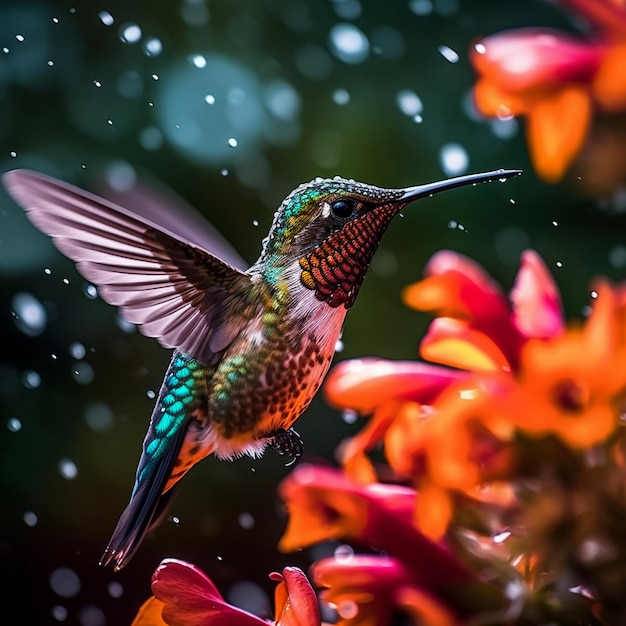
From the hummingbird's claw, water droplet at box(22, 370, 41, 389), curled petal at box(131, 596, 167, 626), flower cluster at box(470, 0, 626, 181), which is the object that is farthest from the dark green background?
flower cluster at box(470, 0, 626, 181)

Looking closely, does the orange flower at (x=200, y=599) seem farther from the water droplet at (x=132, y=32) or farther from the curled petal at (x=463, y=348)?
the water droplet at (x=132, y=32)

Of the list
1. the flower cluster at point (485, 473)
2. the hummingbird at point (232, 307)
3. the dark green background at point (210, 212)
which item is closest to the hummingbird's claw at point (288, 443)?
the hummingbird at point (232, 307)

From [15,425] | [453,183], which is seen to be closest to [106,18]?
[15,425]

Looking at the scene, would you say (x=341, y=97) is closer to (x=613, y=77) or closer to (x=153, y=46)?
(x=153, y=46)

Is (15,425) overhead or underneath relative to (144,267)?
underneath

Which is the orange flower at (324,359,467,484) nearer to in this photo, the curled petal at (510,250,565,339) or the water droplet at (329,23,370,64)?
the curled petal at (510,250,565,339)

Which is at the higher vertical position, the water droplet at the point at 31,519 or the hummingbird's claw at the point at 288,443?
the hummingbird's claw at the point at 288,443
